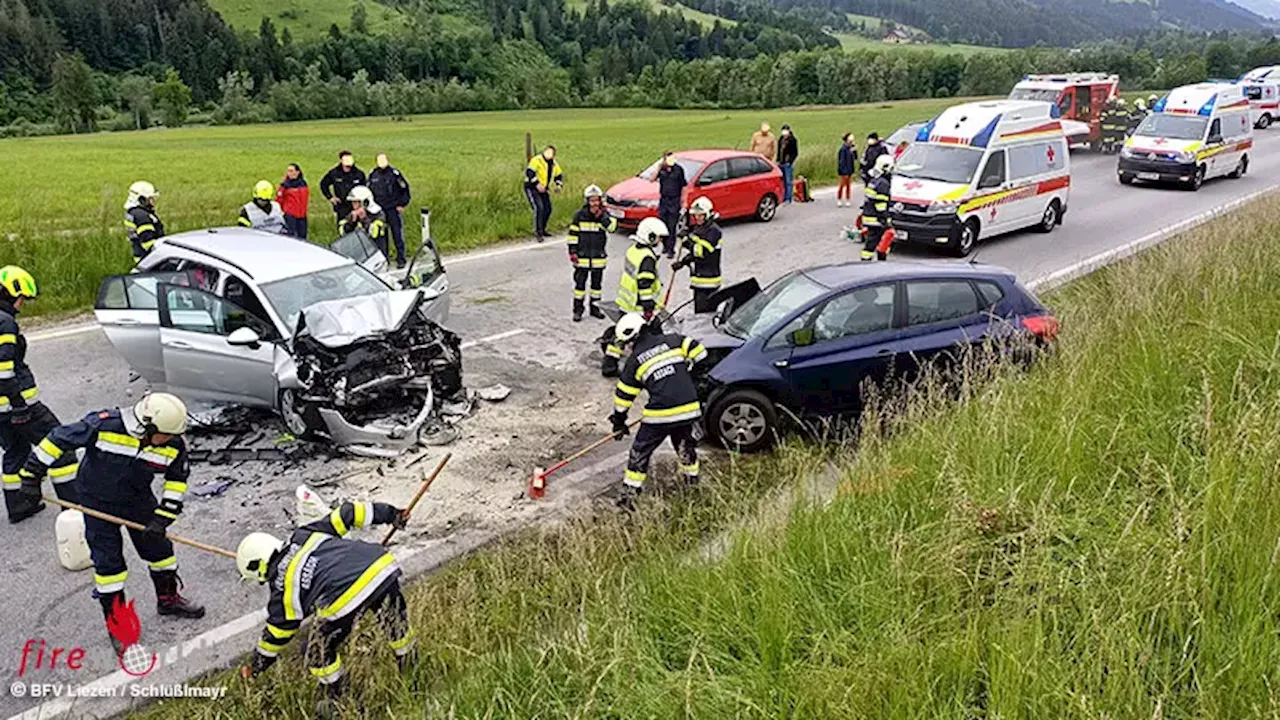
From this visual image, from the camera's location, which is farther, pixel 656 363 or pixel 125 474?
pixel 656 363

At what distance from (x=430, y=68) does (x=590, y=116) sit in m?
45.1

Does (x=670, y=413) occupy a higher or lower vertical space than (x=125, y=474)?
lower

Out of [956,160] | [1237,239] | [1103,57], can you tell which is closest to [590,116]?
[1103,57]

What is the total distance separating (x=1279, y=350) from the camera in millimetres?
5824

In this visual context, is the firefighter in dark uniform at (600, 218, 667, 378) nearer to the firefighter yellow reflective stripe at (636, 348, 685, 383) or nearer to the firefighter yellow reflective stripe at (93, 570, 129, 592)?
the firefighter yellow reflective stripe at (636, 348, 685, 383)

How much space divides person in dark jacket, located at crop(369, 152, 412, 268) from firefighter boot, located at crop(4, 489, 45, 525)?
8073mm

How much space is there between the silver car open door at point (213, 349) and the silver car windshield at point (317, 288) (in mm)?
226

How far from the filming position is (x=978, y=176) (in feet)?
48.4

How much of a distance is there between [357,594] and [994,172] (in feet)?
45.5

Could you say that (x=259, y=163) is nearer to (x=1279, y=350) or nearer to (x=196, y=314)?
(x=196, y=314)

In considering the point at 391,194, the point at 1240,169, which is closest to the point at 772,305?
the point at 391,194

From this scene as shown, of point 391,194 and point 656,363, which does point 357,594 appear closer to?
point 656,363

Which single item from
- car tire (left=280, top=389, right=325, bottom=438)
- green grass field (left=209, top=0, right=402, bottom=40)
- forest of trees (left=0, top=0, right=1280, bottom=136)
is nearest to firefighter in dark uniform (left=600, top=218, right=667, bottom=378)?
car tire (left=280, top=389, right=325, bottom=438)

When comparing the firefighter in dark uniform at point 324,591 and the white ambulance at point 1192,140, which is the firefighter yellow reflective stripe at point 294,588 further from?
the white ambulance at point 1192,140
